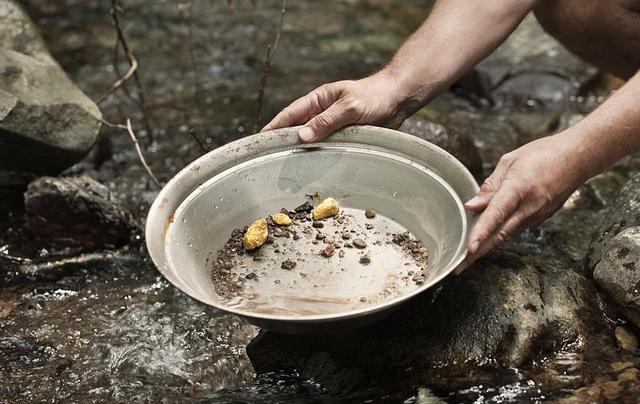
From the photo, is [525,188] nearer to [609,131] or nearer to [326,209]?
[609,131]

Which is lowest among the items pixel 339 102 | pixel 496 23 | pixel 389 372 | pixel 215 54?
pixel 215 54

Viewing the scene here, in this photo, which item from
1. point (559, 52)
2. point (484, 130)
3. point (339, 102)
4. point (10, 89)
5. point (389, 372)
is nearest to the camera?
point (389, 372)

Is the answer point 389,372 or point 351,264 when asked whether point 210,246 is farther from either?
point 389,372

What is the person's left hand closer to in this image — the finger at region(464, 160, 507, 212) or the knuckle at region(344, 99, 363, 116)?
the finger at region(464, 160, 507, 212)

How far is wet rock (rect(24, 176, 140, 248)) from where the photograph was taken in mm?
3635

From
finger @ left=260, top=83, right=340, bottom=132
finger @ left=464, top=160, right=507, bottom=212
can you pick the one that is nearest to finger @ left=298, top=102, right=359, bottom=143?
finger @ left=260, top=83, right=340, bottom=132

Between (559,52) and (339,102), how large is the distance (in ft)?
12.4

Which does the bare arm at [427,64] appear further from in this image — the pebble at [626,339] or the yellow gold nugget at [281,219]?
the pebble at [626,339]

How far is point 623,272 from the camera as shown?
8.63 ft

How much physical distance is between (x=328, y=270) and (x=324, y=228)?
226 mm

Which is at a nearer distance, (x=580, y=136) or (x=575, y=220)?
(x=580, y=136)

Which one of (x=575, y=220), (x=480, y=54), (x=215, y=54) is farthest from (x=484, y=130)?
(x=215, y=54)

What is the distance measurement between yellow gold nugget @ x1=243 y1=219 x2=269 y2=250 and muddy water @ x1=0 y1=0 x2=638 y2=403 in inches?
11.1

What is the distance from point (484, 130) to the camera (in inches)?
197
